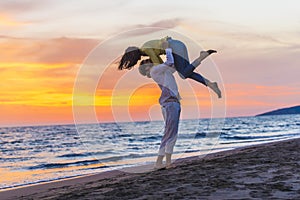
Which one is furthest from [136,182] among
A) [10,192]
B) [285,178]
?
[10,192]

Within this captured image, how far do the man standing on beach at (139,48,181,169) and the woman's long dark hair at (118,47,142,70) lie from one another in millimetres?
169

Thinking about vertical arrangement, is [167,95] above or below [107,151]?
above

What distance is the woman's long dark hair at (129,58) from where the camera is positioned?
31.4ft

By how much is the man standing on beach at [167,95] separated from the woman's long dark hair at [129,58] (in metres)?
0.17

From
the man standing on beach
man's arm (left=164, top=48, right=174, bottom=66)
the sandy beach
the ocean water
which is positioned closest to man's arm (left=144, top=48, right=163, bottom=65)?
the man standing on beach

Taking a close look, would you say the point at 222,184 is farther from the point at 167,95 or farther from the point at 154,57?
the point at 154,57

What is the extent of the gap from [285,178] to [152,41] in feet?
12.2

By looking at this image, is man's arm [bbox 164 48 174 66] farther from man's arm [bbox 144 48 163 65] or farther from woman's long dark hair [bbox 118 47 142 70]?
woman's long dark hair [bbox 118 47 142 70]

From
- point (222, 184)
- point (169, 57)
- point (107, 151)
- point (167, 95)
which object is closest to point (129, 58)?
point (169, 57)

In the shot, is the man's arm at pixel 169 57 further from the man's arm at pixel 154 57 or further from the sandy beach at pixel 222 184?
the sandy beach at pixel 222 184

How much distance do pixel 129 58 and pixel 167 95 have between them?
3.24 ft

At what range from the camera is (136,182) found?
8.19 meters

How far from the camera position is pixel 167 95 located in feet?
31.4

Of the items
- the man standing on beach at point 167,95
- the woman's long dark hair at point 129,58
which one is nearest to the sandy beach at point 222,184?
the man standing on beach at point 167,95
